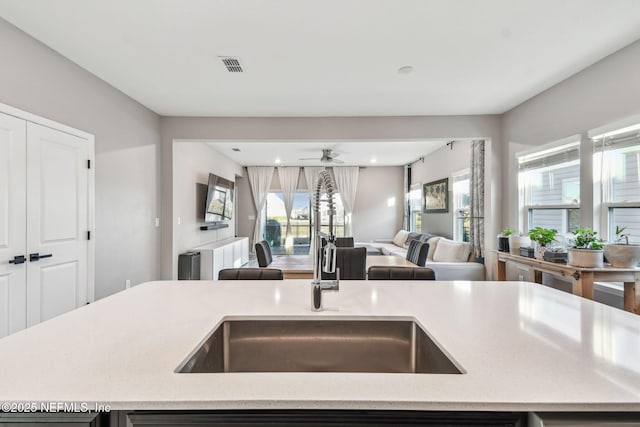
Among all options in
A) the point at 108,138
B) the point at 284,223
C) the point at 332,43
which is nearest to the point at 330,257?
the point at 332,43

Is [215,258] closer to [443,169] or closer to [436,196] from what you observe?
[436,196]

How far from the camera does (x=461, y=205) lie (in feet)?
16.8

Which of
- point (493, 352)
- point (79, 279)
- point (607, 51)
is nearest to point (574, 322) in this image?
point (493, 352)

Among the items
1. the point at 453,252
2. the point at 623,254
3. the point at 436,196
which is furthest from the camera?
the point at 436,196

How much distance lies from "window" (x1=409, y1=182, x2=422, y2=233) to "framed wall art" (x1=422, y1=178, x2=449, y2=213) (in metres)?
0.45

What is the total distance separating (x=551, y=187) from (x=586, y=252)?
1.14 meters

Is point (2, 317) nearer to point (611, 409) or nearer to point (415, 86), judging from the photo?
point (611, 409)

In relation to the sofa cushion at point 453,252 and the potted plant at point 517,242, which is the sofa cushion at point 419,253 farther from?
the sofa cushion at point 453,252

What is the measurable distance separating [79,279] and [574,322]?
11.4 ft

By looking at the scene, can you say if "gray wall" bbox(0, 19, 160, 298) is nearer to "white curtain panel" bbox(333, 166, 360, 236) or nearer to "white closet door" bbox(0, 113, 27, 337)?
"white closet door" bbox(0, 113, 27, 337)

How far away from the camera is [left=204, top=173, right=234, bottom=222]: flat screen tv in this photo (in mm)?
5156

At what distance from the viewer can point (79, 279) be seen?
2637 millimetres

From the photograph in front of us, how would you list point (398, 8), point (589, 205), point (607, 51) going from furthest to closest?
point (589, 205), point (607, 51), point (398, 8)

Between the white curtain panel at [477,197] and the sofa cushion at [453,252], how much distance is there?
5.4 inches
